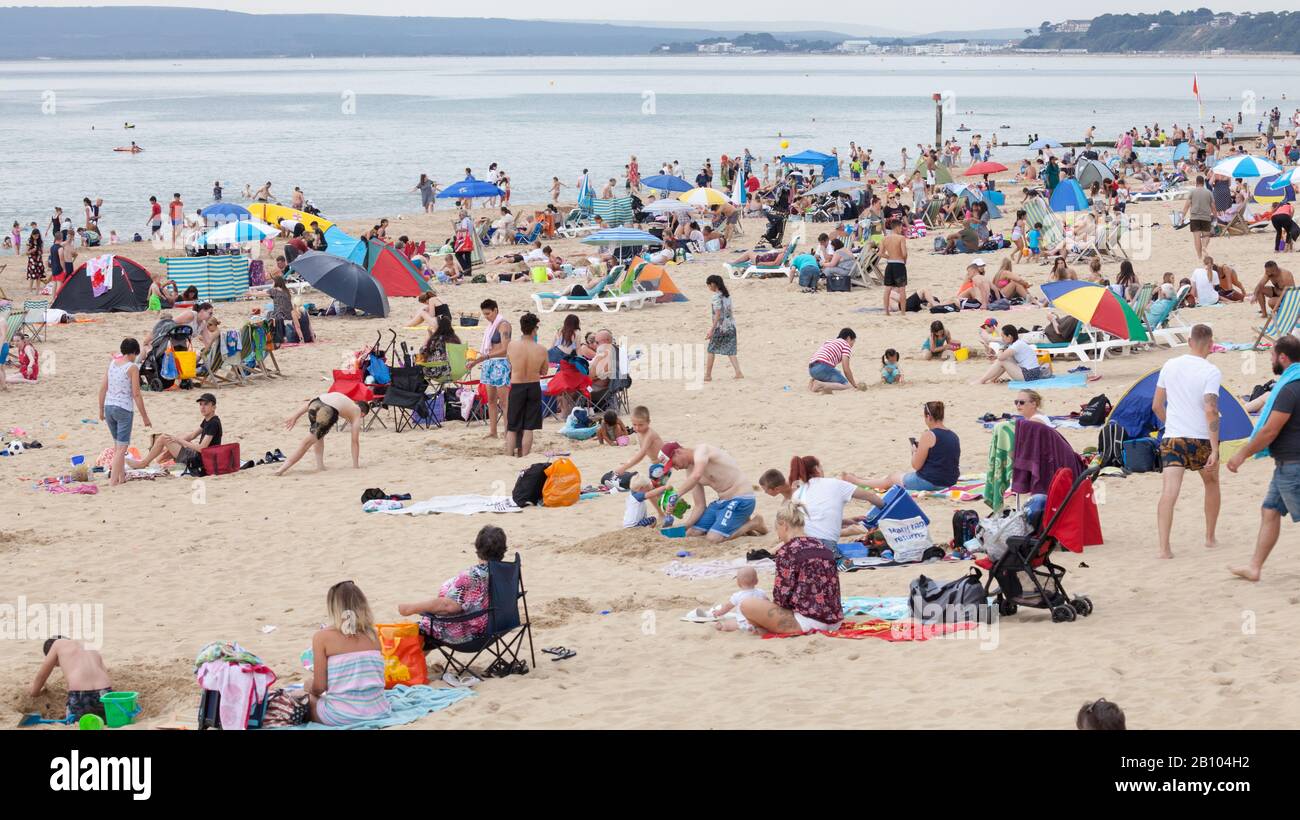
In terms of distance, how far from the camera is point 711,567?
29.6 ft

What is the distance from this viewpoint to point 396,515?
35.2 feet

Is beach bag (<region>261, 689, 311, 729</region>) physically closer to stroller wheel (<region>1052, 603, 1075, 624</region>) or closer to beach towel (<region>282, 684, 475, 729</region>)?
beach towel (<region>282, 684, 475, 729</region>)

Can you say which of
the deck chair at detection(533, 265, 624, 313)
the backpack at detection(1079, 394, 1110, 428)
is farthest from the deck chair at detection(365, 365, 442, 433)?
the deck chair at detection(533, 265, 624, 313)

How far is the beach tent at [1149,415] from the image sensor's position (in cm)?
985

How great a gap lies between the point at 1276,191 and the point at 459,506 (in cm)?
2104

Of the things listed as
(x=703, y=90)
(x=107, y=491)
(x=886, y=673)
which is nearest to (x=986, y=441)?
(x=886, y=673)

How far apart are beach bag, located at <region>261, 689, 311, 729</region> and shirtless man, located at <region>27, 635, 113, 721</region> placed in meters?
0.95

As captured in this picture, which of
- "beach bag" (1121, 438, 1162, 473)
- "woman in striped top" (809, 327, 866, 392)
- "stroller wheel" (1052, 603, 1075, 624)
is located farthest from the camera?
"woman in striped top" (809, 327, 866, 392)

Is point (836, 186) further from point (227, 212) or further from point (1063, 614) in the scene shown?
point (1063, 614)

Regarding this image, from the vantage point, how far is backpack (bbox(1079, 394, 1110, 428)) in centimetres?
1201

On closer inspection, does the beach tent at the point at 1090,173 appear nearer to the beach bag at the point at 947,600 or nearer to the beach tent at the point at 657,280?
the beach tent at the point at 657,280

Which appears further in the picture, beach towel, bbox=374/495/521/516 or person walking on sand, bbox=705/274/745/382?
person walking on sand, bbox=705/274/745/382
